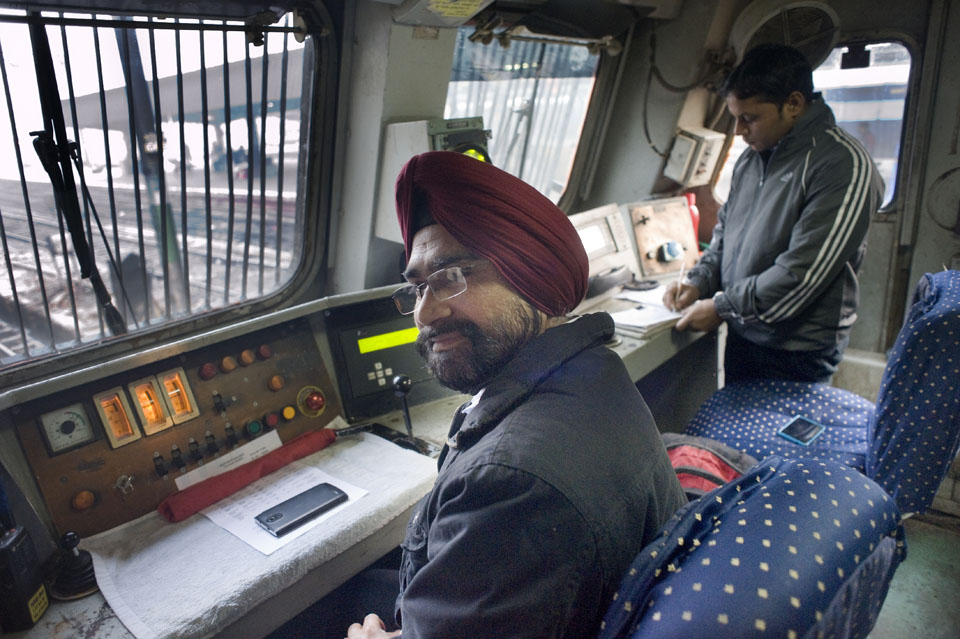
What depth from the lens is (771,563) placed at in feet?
2.05

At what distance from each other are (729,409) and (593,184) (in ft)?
5.51

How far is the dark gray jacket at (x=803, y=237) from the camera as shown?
200 cm

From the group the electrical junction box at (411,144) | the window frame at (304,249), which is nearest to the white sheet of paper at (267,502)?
the window frame at (304,249)

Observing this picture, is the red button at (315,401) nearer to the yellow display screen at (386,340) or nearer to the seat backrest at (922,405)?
the yellow display screen at (386,340)

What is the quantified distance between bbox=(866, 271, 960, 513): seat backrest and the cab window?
1586 millimetres

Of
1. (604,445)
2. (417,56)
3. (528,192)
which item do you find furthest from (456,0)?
(604,445)

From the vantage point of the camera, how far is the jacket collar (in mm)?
948

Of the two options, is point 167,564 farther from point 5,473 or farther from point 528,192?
point 528,192

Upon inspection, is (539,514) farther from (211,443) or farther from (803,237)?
(803,237)

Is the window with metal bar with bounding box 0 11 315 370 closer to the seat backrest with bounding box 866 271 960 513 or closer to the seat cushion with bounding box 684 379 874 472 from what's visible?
the seat cushion with bounding box 684 379 874 472

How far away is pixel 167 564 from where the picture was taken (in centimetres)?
121

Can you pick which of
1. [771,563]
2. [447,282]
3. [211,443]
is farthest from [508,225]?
[211,443]

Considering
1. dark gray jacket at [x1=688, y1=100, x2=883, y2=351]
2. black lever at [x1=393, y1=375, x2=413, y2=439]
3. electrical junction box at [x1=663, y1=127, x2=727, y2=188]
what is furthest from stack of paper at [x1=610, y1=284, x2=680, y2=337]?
black lever at [x1=393, y1=375, x2=413, y2=439]

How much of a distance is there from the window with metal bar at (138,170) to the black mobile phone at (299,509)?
0.80 metres
